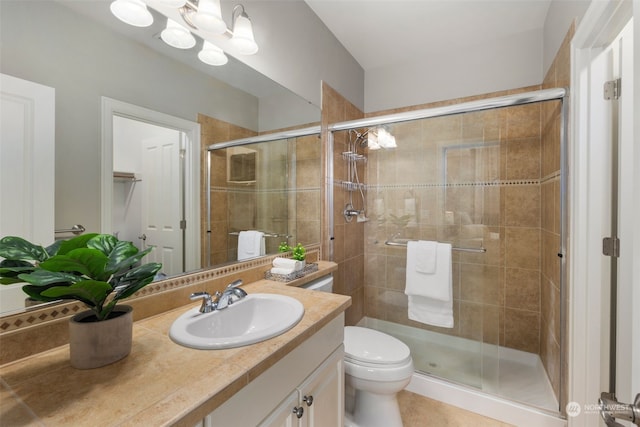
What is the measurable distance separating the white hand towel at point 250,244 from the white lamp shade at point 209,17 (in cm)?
94

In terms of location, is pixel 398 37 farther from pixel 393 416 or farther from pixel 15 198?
pixel 393 416

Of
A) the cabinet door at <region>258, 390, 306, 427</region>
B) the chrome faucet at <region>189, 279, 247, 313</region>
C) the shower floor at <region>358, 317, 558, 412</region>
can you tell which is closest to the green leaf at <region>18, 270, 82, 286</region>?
the chrome faucet at <region>189, 279, 247, 313</region>

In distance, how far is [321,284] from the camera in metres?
1.72

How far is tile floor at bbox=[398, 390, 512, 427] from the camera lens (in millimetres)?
1572

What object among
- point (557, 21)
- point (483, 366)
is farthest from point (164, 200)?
point (557, 21)

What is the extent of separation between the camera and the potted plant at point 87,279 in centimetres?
59

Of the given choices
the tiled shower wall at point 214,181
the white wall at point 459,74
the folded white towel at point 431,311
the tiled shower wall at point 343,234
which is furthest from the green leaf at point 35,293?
the white wall at point 459,74

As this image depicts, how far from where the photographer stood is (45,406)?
0.54 meters

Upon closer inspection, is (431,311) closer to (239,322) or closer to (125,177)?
(239,322)

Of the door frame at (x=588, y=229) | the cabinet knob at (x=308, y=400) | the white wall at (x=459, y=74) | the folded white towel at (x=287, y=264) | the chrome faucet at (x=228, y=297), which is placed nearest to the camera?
the cabinet knob at (x=308, y=400)

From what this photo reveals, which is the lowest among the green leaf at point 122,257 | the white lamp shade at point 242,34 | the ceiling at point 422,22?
the green leaf at point 122,257

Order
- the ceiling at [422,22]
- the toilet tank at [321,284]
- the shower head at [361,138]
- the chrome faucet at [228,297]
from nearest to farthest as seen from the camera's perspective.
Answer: the chrome faucet at [228,297] → the toilet tank at [321,284] → the ceiling at [422,22] → the shower head at [361,138]

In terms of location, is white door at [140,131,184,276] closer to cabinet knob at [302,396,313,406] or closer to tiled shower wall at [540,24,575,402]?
cabinet knob at [302,396,313,406]

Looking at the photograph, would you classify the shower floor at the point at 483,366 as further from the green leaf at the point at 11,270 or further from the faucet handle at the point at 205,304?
the green leaf at the point at 11,270
